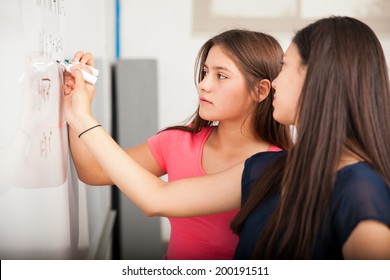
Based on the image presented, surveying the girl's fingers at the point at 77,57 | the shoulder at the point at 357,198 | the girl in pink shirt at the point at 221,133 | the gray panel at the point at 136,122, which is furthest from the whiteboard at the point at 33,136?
the gray panel at the point at 136,122

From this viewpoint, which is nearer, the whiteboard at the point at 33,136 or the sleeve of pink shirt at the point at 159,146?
the whiteboard at the point at 33,136

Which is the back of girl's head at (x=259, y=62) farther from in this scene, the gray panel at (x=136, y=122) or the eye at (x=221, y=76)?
the gray panel at (x=136, y=122)

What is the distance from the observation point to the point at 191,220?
0.90 meters

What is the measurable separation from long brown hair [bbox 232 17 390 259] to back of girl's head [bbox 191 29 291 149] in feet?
0.96

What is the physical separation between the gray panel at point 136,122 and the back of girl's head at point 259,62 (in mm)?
808

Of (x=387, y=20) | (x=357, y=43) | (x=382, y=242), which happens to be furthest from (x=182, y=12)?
(x=382, y=242)

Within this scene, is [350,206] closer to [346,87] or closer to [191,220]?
[346,87]

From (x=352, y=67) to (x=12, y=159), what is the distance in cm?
42

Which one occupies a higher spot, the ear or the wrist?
the ear

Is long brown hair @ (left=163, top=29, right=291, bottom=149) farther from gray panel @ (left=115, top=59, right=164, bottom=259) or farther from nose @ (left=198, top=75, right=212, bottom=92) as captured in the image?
gray panel @ (left=115, top=59, right=164, bottom=259)

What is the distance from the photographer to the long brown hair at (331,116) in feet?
1.86

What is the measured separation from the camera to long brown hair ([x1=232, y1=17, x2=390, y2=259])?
568 mm

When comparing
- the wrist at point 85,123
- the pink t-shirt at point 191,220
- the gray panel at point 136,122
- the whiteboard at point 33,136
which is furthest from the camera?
the gray panel at point 136,122

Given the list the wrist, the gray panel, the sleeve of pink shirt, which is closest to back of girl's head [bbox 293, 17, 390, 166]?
the wrist
